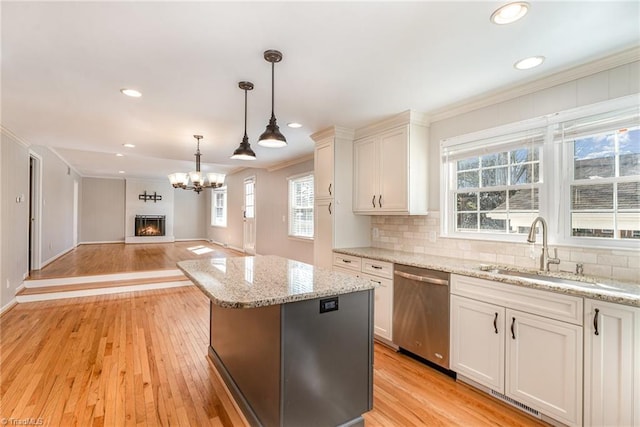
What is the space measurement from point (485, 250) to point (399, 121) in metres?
1.55

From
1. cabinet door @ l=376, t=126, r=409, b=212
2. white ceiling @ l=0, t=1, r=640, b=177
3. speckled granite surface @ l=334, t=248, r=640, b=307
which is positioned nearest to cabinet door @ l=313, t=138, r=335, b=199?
white ceiling @ l=0, t=1, r=640, b=177

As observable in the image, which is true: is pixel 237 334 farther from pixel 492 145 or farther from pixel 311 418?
pixel 492 145

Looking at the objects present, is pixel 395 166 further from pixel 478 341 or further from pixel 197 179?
pixel 197 179

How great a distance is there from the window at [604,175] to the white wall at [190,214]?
37.5ft

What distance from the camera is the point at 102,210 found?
34.6 feet

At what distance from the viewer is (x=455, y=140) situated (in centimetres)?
304

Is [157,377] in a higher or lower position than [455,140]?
lower

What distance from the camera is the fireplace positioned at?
10.9 metres

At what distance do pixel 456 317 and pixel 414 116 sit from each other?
1.98 m

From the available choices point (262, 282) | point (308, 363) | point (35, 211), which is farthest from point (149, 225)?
point (308, 363)

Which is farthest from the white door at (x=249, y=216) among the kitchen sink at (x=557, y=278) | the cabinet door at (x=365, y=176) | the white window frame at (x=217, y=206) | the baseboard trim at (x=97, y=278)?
the kitchen sink at (x=557, y=278)

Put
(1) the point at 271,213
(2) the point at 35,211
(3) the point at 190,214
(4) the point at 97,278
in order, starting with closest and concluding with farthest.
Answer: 1. (4) the point at 97,278
2. (2) the point at 35,211
3. (1) the point at 271,213
4. (3) the point at 190,214

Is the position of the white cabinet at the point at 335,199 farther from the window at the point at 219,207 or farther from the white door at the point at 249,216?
the window at the point at 219,207

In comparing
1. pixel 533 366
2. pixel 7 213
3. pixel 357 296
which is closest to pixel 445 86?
pixel 357 296
